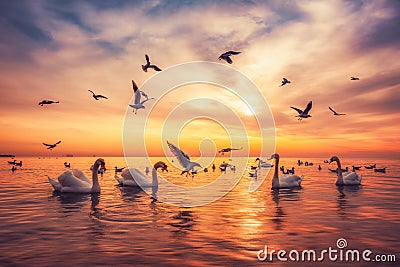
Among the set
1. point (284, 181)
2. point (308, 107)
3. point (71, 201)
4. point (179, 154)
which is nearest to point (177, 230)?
point (179, 154)

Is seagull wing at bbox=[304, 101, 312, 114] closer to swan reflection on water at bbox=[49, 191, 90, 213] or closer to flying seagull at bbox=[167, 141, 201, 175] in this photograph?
flying seagull at bbox=[167, 141, 201, 175]

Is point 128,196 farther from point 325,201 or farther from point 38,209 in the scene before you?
point 325,201

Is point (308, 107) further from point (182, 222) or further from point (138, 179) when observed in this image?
point (182, 222)

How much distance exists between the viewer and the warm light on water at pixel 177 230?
993cm

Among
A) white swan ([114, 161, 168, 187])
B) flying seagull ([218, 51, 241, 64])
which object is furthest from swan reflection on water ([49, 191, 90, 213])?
flying seagull ([218, 51, 241, 64])

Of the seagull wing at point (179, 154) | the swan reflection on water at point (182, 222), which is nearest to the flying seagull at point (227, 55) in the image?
the seagull wing at point (179, 154)

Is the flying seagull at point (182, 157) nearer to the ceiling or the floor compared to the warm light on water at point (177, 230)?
nearer to the ceiling

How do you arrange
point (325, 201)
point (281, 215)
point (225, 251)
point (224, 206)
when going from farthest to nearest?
point (325, 201)
point (224, 206)
point (281, 215)
point (225, 251)

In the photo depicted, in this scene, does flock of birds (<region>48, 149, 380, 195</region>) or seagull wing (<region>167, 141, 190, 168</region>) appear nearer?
seagull wing (<region>167, 141, 190, 168</region>)

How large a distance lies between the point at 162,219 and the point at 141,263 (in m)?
6.17

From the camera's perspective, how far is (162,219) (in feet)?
50.6

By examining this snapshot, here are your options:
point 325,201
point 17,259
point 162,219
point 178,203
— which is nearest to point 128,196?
point 178,203

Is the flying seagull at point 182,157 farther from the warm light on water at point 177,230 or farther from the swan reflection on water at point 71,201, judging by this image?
the swan reflection on water at point 71,201

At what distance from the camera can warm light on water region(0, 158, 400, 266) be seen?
9930 millimetres
